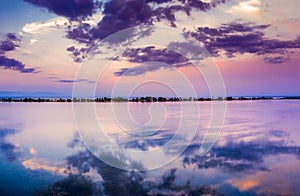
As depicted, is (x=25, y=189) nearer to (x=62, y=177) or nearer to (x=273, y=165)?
(x=62, y=177)

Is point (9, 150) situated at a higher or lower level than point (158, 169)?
higher

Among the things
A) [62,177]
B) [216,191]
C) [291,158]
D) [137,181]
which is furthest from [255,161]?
[62,177]

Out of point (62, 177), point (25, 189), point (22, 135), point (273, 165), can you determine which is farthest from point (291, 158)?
point (22, 135)

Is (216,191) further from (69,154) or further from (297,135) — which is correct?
(297,135)

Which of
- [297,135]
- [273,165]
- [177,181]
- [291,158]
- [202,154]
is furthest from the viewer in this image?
[297,135]

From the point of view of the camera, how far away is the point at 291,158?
479 inches

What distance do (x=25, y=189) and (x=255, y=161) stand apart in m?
8.56

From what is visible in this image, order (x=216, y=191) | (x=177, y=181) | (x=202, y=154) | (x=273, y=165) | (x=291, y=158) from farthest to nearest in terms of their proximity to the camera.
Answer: (x=202, y=154), (x=291, y=158), (x=273, y=165), (x=177, y=181), (x=216, y=191)

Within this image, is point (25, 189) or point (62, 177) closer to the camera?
point (25, 189)

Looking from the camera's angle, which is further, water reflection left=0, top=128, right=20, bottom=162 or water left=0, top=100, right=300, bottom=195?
water reflection left=0, top=128, right=20, bottom=162

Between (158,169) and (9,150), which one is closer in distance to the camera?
(158,169)

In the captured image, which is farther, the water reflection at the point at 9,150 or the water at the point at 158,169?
the water reflection at the point at 9,150

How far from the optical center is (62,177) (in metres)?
9.73

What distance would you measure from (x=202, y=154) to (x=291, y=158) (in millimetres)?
3674
